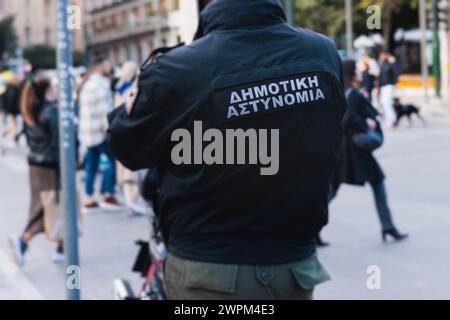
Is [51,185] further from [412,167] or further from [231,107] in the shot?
[412,167]

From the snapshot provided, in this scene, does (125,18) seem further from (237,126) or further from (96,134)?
(237,126)

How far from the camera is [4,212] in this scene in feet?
35.4

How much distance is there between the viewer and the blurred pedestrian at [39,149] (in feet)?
25.3

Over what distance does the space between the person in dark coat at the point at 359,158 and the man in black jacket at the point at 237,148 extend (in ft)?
16.9

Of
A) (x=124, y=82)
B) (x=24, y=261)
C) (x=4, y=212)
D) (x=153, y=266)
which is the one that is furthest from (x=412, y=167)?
(x=153, y=266)

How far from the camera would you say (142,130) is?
2.79 m

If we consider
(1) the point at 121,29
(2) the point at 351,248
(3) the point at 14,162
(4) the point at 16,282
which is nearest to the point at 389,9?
(3) the point at 14,162

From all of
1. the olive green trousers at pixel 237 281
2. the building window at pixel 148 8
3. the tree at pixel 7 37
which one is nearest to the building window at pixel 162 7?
the building window at pixel 148 8

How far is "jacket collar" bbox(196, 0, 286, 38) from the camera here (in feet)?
9.11

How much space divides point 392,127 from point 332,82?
17.3 m

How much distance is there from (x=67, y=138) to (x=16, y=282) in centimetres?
268

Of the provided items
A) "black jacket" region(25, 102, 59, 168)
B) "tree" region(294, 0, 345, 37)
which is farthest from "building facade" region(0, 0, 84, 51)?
"black jacket" region(25, 102, 59, 168)

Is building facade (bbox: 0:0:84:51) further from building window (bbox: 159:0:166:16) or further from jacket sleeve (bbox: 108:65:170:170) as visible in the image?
jacket sleeve (bbox: 108:65:170:170)
